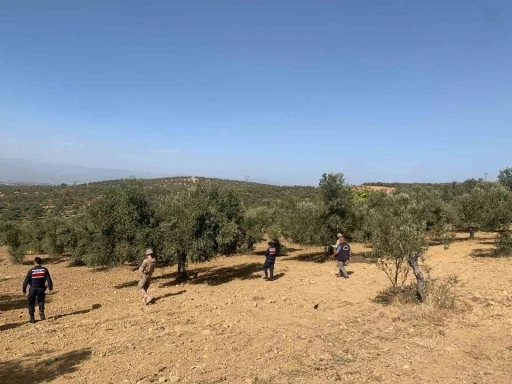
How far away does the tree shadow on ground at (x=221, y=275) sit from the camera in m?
18.0

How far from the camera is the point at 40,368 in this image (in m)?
7.55

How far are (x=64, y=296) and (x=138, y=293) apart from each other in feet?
11.7

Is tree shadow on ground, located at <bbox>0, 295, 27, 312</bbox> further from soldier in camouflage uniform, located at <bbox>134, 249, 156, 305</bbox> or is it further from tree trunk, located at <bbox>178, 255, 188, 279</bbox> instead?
tree trunk, located at <bbox>178, 255, 188, 279</bbox>

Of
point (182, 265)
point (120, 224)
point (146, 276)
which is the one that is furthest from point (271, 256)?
point (120, 224)

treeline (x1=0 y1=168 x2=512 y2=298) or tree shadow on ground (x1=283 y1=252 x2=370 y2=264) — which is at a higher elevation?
treeline (x1=0 y1=168 x2=512 y2=298)

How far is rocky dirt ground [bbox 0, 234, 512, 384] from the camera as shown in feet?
22.5

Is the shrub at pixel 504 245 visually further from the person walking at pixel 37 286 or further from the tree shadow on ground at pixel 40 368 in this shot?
the person walking at pixel 37 286

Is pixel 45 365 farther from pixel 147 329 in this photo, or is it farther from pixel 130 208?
pixel 130 208

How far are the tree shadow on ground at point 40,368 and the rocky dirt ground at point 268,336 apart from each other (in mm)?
26

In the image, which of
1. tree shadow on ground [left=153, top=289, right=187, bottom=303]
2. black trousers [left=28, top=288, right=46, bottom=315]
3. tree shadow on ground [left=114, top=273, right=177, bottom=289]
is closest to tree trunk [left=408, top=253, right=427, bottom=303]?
tree shadow on ground [left=153, top=289, right=187, bottom=303]

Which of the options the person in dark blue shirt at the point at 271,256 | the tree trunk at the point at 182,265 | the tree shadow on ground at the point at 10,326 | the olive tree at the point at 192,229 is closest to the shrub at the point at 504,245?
the person in dark blue shirt at the point at 271,256

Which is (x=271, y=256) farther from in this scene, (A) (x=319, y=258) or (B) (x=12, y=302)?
(B) (x=12, y=302)

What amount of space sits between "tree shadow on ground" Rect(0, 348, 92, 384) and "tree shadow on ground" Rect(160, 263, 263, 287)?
9386mm

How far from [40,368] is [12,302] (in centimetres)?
1015
